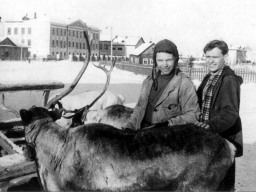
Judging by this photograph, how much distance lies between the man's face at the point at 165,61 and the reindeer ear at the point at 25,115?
1.31 m

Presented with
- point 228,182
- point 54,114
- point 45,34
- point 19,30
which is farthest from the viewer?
point 19,30

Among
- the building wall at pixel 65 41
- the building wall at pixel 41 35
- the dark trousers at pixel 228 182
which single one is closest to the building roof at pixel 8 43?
the building wall at pixel 41 35

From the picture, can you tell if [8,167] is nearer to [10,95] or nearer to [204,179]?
[204,179]

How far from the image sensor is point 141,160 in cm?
325

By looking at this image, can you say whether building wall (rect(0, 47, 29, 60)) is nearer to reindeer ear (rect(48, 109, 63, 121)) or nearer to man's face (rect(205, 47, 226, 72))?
reindeer ear (rect(48, 109, 63, 121))

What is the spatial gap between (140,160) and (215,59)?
4.58 feet

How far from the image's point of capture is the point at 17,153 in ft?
14.8

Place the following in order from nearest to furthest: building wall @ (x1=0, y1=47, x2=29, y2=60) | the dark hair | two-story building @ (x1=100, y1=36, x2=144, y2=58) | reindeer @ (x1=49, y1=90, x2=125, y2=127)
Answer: the dark hair < reindeer @ (x1=49, y1=90, x2=125, y2=127) < building wall @ (x1=0, y1=47, x2=29, y2=60) < two-story building @ (x1=100, y1=36, x2=144, y2=58)

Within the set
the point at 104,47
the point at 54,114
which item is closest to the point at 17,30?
the point at 104,47

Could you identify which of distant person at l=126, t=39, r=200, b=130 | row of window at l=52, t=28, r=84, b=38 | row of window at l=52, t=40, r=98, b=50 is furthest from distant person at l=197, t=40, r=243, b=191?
row of window at l=52, t=40, r=98, b=50

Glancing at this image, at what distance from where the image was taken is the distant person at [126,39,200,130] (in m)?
3.71

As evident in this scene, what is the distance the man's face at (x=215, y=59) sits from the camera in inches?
156

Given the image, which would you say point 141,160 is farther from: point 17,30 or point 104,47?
point 104,47

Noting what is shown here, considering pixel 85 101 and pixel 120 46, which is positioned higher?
pixel 120 46
